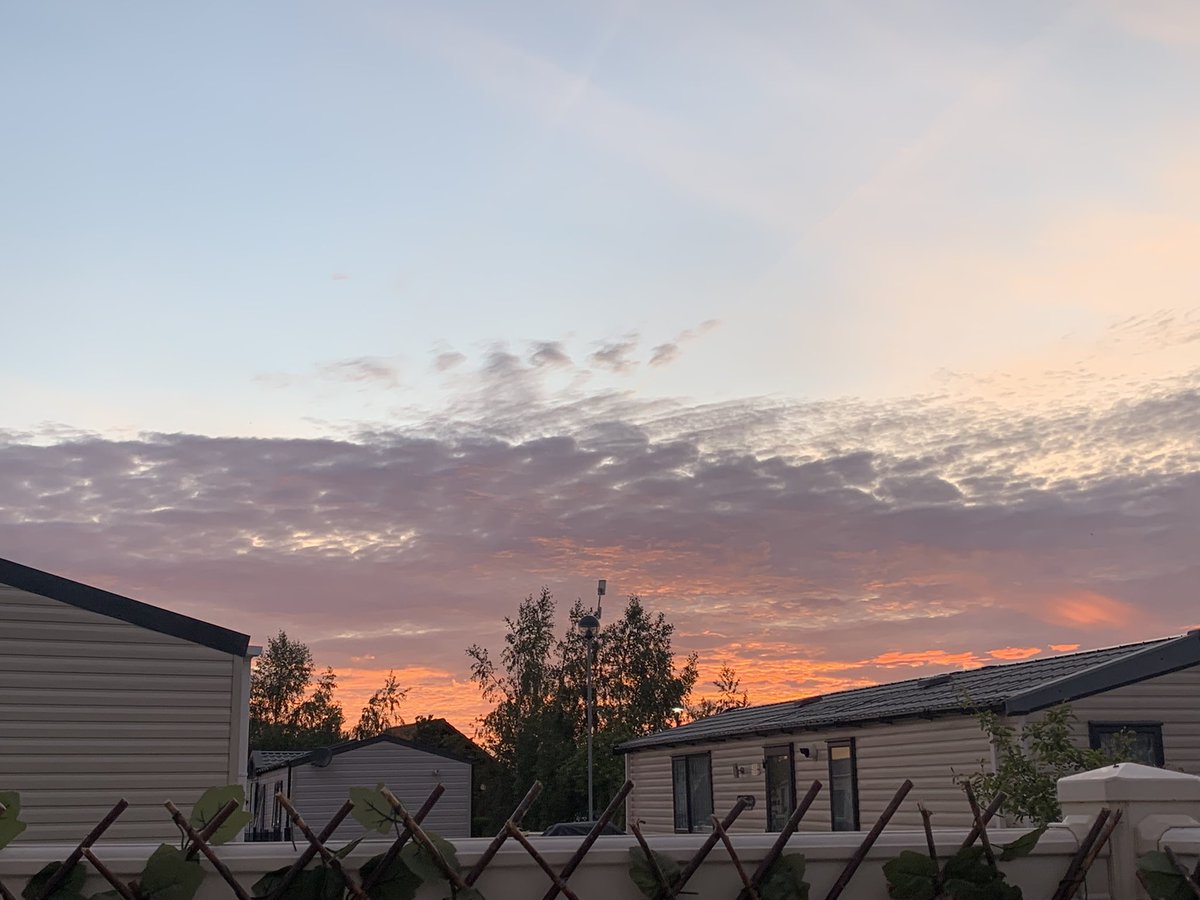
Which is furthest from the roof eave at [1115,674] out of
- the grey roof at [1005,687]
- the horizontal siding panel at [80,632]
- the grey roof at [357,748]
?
the grey roof at [357,748]

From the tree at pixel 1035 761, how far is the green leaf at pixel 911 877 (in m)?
7.62

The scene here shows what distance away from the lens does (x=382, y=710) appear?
81.9m

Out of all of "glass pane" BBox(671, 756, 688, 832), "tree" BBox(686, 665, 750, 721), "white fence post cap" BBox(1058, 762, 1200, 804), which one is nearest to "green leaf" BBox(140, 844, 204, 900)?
"white fence post cap" BBox(1058, 762, 1200, 804)

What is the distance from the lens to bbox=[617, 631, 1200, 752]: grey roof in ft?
59.0

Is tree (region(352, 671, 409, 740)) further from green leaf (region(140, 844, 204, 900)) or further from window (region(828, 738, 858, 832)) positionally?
green leaf (region(140, 844, 204, 900))

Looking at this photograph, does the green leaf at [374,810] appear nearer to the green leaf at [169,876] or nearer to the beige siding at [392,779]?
the green leaf at [169,876]

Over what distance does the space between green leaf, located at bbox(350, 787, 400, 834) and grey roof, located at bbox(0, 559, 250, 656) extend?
10125 mm

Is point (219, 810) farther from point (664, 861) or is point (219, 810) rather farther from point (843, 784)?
point (843, 784)

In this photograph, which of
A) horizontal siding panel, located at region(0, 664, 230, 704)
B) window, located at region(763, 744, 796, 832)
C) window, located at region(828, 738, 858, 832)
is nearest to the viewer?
horizontal siding panel, located at region(0, 664, 230, 704)

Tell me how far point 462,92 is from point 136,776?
958 cm


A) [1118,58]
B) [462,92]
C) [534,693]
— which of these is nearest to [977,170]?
[1118,58]

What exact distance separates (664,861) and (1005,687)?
44.2ft

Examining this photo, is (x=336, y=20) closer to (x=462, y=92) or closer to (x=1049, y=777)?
(x=462, y=92)

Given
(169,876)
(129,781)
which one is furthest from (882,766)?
(169,876)
